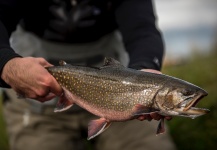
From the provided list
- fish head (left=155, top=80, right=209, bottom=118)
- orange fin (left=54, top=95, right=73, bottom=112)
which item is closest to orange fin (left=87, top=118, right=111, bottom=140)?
orange fin (left=54, top=95, right=73, bottom=112)

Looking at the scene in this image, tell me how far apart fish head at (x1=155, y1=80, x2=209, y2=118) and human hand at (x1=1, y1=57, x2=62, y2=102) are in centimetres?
63

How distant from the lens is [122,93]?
2.71 meters

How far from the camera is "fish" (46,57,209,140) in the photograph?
252 centimetres

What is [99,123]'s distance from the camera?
9.09 ft

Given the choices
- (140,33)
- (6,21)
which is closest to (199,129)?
(140,33)

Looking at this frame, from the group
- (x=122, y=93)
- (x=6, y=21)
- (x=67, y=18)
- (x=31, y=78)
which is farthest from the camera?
(x=67, y=18)

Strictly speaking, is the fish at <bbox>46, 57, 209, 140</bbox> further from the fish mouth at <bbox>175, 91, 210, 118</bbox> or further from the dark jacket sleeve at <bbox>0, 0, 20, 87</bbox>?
the dark jacket sleeve at <bbox>0, 0, 20, 87</bbox>

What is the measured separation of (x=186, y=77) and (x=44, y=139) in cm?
229

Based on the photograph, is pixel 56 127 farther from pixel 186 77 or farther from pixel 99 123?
pixel 186 77

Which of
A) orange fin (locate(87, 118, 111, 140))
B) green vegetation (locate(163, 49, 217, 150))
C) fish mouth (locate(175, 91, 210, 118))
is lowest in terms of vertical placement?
green vegetation (locate(163, 49, 217, 150))

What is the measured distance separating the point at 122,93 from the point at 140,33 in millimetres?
1163

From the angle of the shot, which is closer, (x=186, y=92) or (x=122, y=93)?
(x=186, y=92)

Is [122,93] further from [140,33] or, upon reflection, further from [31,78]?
[140,33]

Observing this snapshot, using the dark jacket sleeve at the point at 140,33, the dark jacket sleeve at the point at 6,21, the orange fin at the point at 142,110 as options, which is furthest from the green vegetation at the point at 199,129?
the orange fin at the point at 142,110
